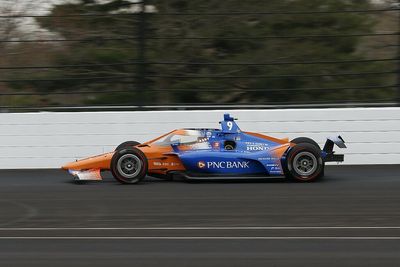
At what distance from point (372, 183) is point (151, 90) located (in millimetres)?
5395

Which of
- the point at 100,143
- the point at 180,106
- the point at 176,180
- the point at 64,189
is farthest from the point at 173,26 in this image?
the point at 64,189

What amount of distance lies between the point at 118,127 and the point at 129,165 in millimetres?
2927

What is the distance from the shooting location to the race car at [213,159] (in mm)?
11961

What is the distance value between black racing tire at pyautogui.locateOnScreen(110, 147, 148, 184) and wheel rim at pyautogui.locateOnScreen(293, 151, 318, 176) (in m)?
2.36

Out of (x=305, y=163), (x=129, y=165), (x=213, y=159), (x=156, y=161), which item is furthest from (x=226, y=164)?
(x=129, y=165)

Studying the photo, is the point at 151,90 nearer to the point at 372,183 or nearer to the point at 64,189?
the point at 64,189

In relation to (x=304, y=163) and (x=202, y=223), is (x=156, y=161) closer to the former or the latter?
(x=304, y=163)

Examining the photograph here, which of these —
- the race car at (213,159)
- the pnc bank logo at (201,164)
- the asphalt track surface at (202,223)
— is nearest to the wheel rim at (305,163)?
the race car at (213,159)

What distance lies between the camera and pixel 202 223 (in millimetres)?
8516

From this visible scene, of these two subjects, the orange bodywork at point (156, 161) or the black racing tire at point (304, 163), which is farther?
the orange bodywork at point (156, 161)

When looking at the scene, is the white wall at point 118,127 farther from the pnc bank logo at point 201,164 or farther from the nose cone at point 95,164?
the pnc bank logo at point 201,164

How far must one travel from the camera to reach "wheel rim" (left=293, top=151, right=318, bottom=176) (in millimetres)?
11906

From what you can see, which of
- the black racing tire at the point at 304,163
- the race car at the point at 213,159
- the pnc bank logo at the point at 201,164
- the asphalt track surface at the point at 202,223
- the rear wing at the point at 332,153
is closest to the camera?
the asphalt track surface at the point at 202,223

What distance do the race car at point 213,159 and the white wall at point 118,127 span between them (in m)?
2.46
